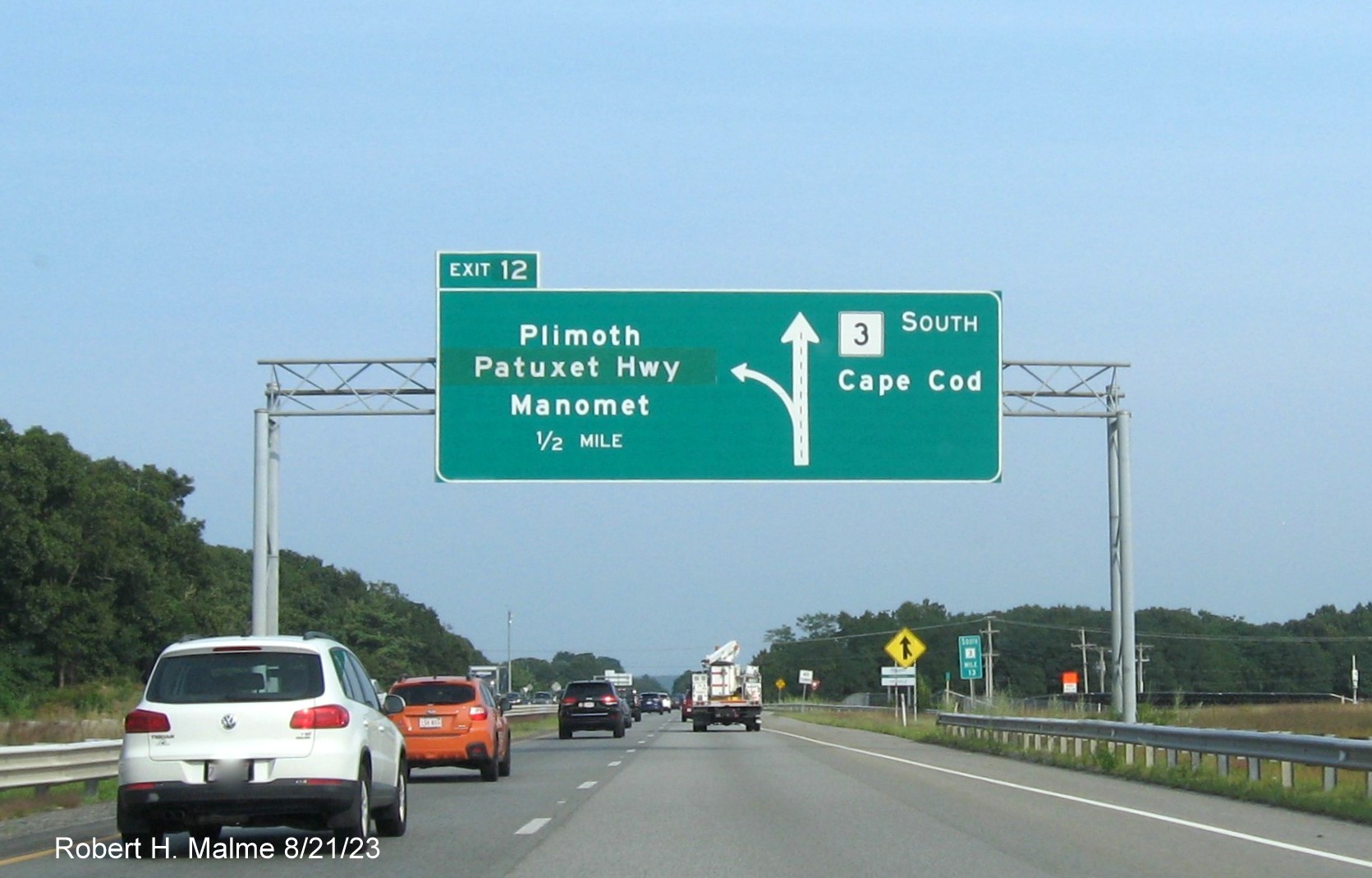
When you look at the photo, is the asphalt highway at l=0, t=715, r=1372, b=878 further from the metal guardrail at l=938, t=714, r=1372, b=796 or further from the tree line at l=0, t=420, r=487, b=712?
the tree line at l=0, t=420, r=487, b=712

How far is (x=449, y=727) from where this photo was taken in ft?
85.0

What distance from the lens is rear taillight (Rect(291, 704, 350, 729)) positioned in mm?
13422

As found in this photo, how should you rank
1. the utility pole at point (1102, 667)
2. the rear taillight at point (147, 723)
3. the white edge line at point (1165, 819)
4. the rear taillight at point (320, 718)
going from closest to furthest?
the rear taillight at point (147, 723) < the rear taillight at point (320, 718) < the white edge line at point (1165, 819) < the utility pole at point (1102, 667)

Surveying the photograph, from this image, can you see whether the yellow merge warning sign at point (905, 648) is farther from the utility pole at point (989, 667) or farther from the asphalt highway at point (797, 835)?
the asphalt highway at point (797, 835)

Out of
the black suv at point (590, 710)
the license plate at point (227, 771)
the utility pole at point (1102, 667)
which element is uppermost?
the license plate at point (227, 771)

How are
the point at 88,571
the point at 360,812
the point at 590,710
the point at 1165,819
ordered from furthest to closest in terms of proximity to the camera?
1. the point at 88,571
2. the point at 590,710
3. the point at 1165,819
4. the point at 360,812

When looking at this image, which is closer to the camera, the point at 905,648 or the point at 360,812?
the point at 360,812

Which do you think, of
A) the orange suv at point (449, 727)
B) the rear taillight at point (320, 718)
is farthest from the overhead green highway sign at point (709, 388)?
the rear taillight at point (320, 718)

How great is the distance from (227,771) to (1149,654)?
12601 cm

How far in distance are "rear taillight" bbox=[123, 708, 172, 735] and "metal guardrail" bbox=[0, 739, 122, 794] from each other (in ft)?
18.1

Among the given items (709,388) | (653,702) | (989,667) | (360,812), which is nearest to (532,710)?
(653,702)

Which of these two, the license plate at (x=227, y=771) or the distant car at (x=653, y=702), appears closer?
the license plate at (x=227, y=771)

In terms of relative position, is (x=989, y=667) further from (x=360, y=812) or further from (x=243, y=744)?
(x=243, y=744)

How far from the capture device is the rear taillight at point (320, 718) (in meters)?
13.4
